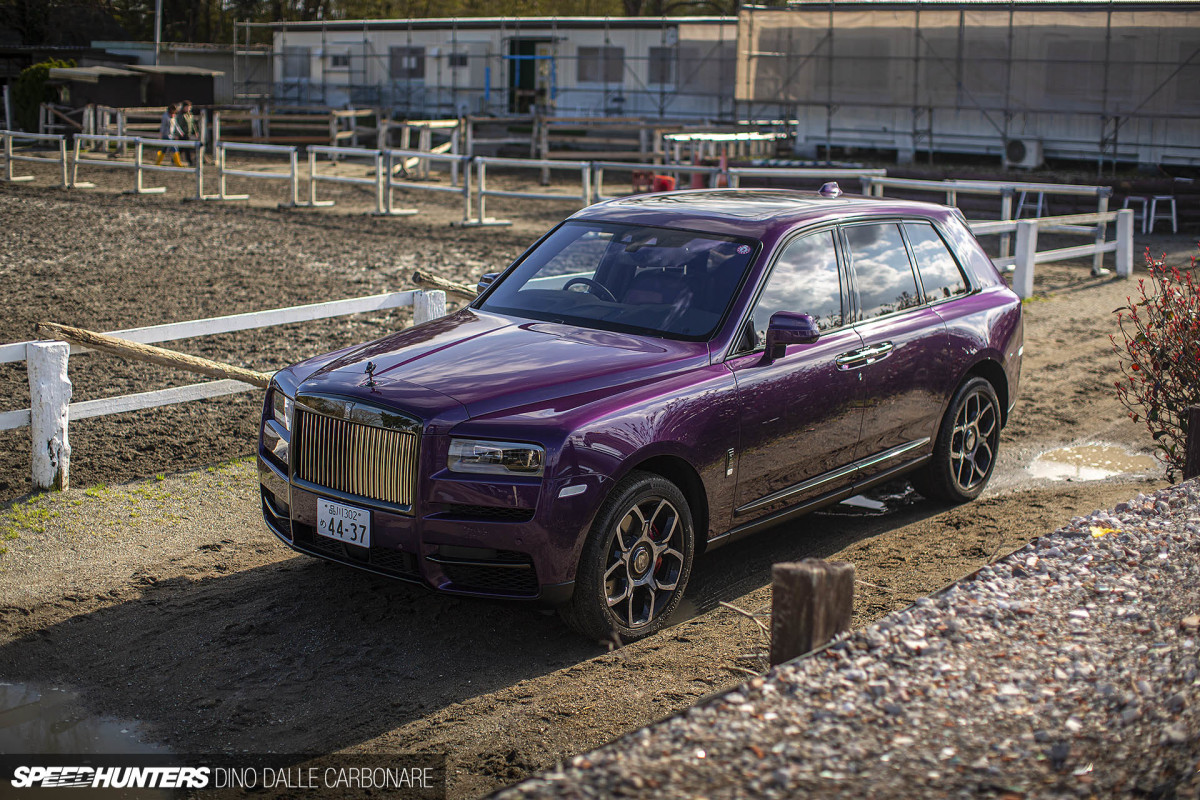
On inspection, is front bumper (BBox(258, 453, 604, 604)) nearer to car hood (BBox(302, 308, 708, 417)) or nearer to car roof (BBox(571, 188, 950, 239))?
car hood (BBox(302, 308, 708, 417))

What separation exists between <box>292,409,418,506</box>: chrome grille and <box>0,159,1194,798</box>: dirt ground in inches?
26.0

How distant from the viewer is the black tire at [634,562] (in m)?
4.70

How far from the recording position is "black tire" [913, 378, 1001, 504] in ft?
22.1

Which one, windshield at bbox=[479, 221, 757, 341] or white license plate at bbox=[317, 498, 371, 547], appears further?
windshield at bbox=[479, 221, 757, 341]

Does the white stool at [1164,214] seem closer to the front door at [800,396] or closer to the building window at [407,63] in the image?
the front door at [800,396]

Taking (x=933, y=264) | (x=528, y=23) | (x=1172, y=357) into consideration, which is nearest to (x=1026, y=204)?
(x=1172, y=357)

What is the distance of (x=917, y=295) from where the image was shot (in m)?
6.54

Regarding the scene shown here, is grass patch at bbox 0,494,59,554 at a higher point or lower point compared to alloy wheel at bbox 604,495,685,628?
lower

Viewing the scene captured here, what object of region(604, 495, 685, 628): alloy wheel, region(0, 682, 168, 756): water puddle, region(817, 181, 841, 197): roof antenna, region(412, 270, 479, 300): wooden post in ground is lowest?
region(0, 682, 168, 756): water puddle

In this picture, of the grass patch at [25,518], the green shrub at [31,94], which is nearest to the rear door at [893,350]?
the grass patch at [25,518]

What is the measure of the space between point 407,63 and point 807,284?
41.2 meters

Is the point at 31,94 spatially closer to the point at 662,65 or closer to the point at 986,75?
the point at 662,65

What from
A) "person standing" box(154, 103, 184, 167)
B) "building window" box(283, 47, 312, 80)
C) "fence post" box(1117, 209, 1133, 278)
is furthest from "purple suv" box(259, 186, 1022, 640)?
"building window" box(283, 47, 312, 80)

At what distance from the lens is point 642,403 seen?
15.9ft
